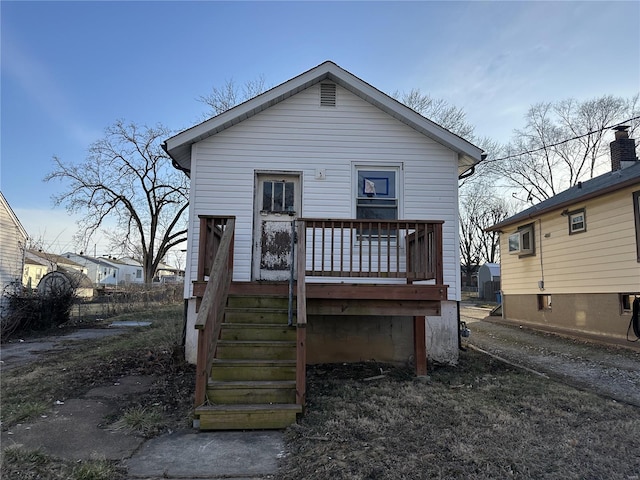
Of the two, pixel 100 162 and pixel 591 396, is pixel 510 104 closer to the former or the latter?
pixel 591 396

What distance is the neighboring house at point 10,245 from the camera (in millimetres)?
14133

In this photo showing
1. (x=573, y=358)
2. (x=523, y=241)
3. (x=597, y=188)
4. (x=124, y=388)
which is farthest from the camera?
(x=523, y=241)

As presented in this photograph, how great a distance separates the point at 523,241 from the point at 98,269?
59.3 metres

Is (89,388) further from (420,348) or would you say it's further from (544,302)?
(544,302)

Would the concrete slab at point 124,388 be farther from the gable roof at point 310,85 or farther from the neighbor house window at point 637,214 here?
the neighbor house window at point 637,214

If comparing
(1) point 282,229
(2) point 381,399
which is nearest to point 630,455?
(2) point 381,399

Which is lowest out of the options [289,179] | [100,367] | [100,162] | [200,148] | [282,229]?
[100,367]

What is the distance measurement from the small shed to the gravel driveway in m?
16.2

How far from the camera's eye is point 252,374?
4.42 metres

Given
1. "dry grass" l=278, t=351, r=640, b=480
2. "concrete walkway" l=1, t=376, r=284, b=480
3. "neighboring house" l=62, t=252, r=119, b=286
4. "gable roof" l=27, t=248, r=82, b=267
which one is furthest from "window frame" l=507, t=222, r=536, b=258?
"neighboring house" l=62, t=252, r=119, b=286

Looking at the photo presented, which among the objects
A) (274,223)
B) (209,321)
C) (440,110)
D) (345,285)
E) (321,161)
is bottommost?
(209,321)

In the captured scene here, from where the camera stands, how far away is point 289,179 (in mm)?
7109

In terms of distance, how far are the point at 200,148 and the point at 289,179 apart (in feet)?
5.28

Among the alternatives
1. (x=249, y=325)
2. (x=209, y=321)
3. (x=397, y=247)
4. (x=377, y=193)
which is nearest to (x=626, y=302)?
(x=377, y=193)
